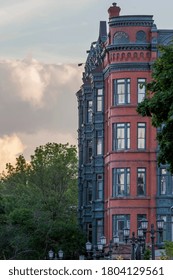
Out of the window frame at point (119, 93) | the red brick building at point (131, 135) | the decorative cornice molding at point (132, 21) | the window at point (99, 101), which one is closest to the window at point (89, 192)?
the window at point (99, 101)

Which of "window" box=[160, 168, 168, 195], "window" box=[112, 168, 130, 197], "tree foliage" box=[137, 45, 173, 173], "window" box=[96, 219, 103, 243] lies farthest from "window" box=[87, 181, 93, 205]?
"tree foliage" box=[137, 45, 173, 173]

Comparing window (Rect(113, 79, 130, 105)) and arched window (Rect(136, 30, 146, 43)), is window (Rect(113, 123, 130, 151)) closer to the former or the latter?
window (Rect(113, 79, 130, 105))

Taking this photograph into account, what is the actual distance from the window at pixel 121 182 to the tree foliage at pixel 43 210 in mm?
10149

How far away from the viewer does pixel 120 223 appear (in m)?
89.4

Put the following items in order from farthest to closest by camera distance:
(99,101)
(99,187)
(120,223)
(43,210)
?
1. (43,210)
2. (99,187)
3. (99,101)
4. (120,223)

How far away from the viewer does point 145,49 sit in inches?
3531

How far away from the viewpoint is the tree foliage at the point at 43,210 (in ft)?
322

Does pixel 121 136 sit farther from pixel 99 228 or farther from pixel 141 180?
pixel 99 228

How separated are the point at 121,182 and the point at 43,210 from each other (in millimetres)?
19075

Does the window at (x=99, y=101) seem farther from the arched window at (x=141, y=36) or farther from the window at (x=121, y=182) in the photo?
the arched window at (x=141, y=36)

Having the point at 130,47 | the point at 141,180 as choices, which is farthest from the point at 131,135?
the point at 130,47

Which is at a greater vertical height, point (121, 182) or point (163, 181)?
point (163, 181)
